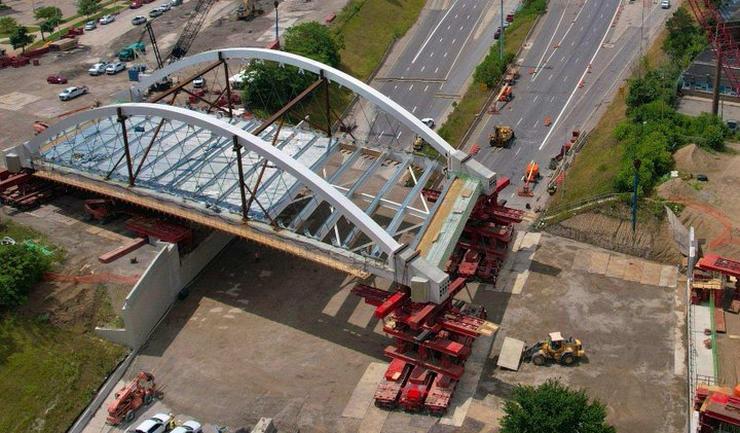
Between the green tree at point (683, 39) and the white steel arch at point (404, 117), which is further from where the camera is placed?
the green tree at point (683, 39)

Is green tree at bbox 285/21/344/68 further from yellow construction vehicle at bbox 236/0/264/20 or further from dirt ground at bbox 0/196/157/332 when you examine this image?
dirt ground at bbox 0/196/157/332

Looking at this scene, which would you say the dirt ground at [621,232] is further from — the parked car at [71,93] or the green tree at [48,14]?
the green tree at [48,14]

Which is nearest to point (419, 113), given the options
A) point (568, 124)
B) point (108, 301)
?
point (568, 124)

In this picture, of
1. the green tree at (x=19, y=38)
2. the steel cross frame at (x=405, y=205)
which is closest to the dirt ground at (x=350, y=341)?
the steel cross frame at (x=405, y=205)

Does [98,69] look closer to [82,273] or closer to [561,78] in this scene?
[82,273]

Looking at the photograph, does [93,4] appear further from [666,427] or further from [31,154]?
[666,427]

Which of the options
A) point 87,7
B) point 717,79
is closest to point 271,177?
point 717,79

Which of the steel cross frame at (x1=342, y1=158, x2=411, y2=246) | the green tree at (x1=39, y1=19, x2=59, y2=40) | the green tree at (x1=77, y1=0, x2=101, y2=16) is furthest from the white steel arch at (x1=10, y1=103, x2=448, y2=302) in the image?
the green tree at (x1=77, y1=0, x2=101, y2=16)
